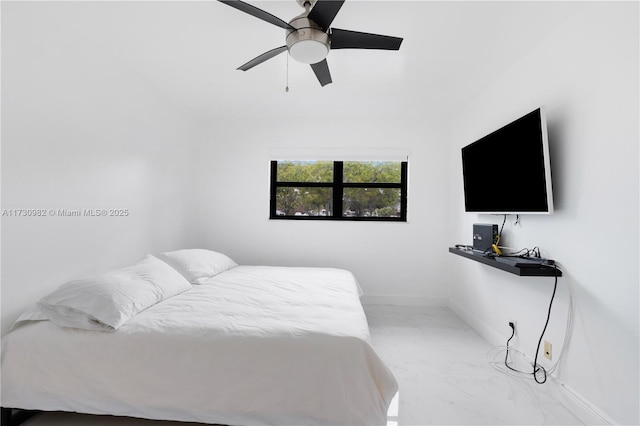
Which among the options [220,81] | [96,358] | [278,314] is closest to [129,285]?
[96,358]

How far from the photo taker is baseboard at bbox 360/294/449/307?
3.79 metres

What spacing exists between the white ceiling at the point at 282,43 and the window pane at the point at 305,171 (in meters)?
0.94

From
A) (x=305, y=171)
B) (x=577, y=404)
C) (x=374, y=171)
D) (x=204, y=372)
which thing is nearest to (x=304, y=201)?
(x=305, y=171)

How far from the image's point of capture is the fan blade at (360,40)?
1.64 meters

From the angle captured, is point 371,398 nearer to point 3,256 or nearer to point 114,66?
point 3,256

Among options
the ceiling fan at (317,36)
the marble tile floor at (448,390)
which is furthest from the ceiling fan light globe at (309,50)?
the marble tile floor at (448,390)

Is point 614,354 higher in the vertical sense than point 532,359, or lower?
higher

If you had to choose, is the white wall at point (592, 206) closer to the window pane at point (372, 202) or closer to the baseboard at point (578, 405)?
the baseboard at point (578, 405)

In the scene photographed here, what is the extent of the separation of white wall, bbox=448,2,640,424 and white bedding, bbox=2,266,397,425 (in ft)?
3.93

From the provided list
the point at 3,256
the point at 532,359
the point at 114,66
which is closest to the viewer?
the point at 3,256

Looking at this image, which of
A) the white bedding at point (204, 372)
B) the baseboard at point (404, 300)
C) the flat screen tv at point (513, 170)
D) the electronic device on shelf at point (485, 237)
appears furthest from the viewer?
the baseboard at point (404, 300)

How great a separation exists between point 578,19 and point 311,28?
5.43 ft

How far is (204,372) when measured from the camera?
1.44m

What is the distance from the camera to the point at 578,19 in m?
1.85
